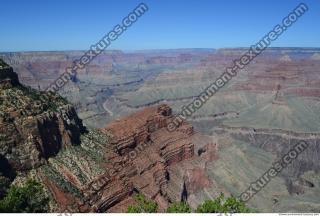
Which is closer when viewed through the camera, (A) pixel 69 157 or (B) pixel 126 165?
(A) pixel 69 157

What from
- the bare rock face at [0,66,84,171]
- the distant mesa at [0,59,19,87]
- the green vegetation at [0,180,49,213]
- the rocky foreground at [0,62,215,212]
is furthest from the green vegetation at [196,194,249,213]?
the distant mesa at [0,59,19,87]

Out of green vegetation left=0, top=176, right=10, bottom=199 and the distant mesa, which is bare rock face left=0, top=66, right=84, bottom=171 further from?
green vegetation left=0, top=176, right=10, bottom=199

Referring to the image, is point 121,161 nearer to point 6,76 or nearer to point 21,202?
point 6,76

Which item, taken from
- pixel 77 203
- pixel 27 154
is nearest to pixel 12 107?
pixel 27 154

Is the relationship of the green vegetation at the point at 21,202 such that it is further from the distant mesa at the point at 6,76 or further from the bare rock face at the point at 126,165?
the distant mesa at the point at 6,76

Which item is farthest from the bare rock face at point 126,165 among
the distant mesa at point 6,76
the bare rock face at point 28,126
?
the distant mesa at point 6,76

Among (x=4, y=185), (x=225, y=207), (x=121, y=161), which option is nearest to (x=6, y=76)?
(x=4, y=185)

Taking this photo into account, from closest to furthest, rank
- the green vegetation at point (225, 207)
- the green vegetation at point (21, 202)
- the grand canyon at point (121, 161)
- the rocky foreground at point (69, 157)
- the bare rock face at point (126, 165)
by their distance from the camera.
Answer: the green vegetation at point (21, 202) < the green vegetation at point (225, 207) < the rocky foreground at point (69, 157) < the grand canyon at point (121, 161) < the bare rock face at point (126, 165)
